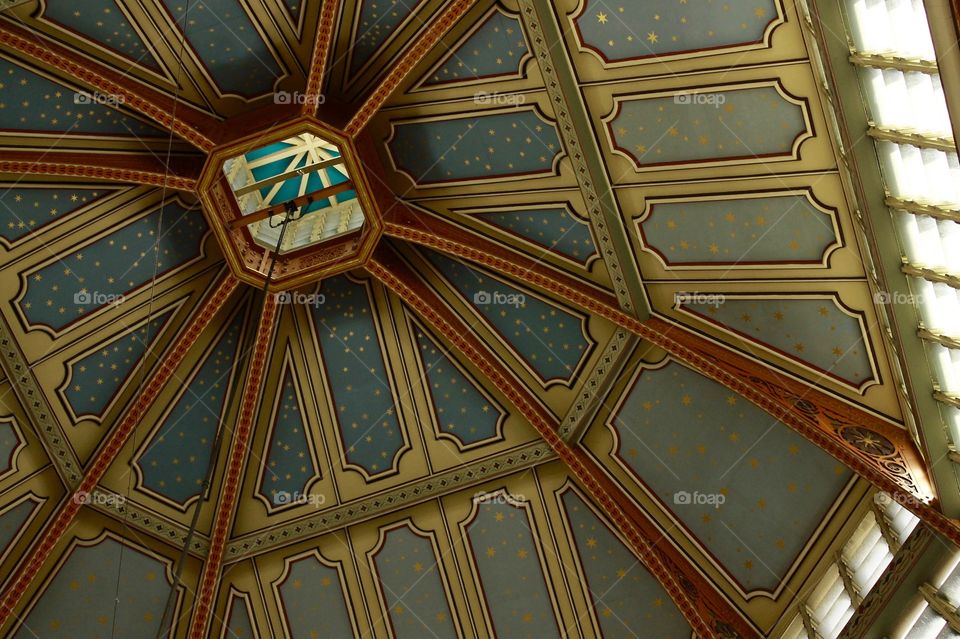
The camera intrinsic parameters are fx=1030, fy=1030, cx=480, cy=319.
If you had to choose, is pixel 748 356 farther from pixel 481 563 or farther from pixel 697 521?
pixel 481 563

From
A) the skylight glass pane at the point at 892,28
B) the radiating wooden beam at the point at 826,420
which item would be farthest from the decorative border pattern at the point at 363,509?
the skylight glass pane at the point at 892,28

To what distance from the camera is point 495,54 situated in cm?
1362

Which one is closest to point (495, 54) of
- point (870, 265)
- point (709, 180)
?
point (709, 180)

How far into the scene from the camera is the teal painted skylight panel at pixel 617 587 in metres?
14.6

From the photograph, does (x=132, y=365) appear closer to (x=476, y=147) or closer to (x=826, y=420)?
(x=476, y=147)

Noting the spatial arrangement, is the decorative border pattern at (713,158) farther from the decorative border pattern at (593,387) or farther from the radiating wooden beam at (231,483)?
the radiating wooden beam at (231,483)

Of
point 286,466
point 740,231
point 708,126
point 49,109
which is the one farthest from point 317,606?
point 708,126

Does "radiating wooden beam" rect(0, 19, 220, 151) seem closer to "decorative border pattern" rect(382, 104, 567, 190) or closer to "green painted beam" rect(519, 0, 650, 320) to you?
"decorative border pattern" rect(382, 104, 567, 190)

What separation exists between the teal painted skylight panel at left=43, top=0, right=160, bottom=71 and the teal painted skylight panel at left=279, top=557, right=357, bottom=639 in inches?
306

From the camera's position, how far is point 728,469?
557 inches

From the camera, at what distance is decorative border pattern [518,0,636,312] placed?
43.1ft

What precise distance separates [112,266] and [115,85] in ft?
9.35

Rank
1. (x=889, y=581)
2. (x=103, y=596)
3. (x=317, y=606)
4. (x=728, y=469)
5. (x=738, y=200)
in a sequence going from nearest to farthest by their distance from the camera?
(x=889, y=581) < (x=738, y=200) < (x=728, y=469) < (x=103, y=596) < (x=317, y=606)

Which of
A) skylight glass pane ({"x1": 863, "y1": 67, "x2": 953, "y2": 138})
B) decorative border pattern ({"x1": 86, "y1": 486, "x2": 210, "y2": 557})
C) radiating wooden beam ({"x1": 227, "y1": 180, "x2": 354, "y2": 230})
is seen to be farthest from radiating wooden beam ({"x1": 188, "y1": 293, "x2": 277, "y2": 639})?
skylight glass pane ({"x1": 863, "y1": 67, "x2": 953, "y2": 138})
